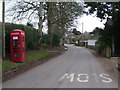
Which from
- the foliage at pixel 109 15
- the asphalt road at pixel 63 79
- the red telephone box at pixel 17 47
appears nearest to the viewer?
the asphalt road at pixel 63 79

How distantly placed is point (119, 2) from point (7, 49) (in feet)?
38.4

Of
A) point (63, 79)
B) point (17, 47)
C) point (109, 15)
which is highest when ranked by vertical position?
point (109, 15)

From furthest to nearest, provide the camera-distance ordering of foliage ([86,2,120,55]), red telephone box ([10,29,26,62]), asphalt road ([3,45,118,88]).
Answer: foliage ([86,2,120,55]) < red telephone box ([10,29,26,62]) < asphalt road ([3,45,118,88])

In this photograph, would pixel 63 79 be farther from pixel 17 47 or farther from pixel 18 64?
pixel 17 47

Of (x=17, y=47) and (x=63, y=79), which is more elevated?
(x=17, y=47)

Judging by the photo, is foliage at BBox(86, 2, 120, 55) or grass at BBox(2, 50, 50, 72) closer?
grass at BBox(2, 50, 50, 72)

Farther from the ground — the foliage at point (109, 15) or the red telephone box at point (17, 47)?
the foliage at point (109, 15)

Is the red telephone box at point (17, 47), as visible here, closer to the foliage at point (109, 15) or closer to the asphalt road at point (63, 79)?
the asphalt road at point (63, 79)

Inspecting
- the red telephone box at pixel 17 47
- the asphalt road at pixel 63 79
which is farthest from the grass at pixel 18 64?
the asphalt road at pixel 63 79

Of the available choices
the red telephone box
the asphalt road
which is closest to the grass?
the red telephone box

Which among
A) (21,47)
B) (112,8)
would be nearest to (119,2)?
(112,8)

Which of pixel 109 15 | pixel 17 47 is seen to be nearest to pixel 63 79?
pixel 17 47

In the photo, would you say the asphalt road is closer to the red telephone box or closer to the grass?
the grass

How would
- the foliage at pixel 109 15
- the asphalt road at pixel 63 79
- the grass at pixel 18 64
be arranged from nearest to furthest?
1. the asphalt road at pixel 63 79
2. the grass at pixel 18 64
3. the foliage at pixel 109 15
